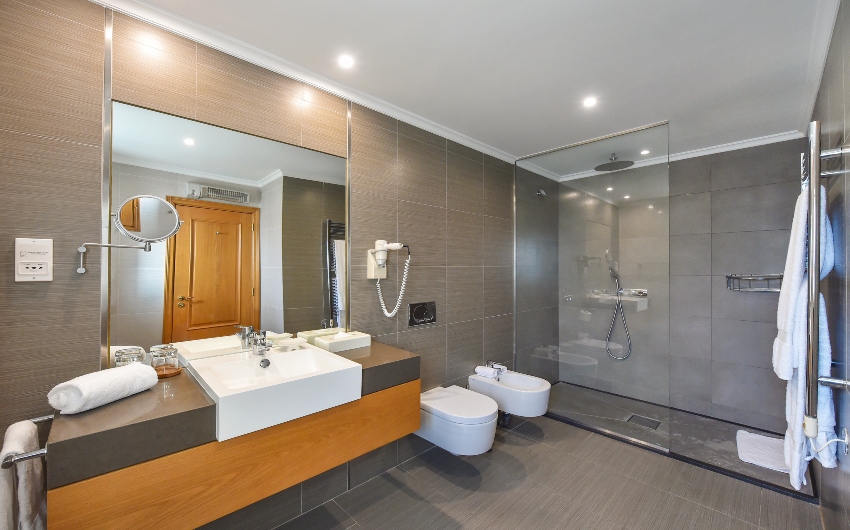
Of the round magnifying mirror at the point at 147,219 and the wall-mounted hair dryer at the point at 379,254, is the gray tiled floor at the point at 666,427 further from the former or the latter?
the round magnifying mirror at the point at 147,219

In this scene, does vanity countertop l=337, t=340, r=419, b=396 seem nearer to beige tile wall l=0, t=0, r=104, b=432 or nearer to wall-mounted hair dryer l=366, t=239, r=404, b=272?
wall-mounted hair dryer l=366, t=239, r=404, b=272

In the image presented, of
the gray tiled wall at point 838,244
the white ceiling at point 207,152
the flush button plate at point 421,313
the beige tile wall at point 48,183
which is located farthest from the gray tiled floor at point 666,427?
the beige tile wall at point 48,183

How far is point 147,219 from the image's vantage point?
1.58 meters

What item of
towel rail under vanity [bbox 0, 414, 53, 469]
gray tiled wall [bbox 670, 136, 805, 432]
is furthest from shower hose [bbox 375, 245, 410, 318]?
gray tiled wall [bbox 670, 136, 805, 432]

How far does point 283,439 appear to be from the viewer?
1.39 m

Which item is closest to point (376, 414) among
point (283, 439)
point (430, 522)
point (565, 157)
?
point (283, 439)

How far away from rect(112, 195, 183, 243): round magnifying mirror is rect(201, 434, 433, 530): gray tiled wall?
4.61 ft

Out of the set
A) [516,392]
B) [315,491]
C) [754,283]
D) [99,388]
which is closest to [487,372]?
[516,392]

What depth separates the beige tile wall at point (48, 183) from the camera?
4.21 feet

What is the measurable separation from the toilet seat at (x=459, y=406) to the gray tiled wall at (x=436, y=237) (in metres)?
0.19

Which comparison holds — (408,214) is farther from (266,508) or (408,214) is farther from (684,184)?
(684,184)

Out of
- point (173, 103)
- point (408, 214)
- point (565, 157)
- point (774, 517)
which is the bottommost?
point (774, 517)

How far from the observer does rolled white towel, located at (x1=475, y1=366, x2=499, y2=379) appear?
3.03 meters

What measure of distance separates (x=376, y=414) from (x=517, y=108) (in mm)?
2195
